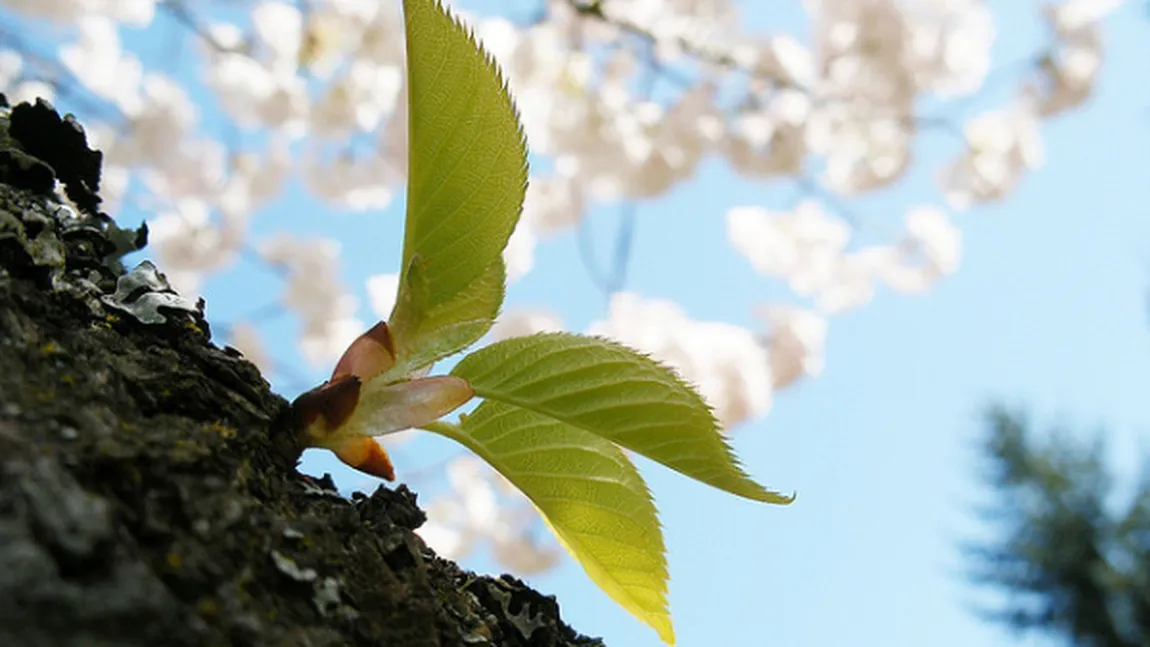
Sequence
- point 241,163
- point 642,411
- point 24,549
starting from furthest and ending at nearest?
point 241,163
point 642,411
point 24,549

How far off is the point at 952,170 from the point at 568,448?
8.75ft

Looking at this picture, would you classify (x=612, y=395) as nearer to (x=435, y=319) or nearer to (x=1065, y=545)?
(x=435, y=319)

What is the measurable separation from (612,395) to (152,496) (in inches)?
8.5

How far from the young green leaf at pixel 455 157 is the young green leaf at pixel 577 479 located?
6 centimetres

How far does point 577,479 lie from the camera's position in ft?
1.50

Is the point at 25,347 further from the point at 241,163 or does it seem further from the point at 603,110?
the point at 241,163

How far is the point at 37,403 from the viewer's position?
271 mm

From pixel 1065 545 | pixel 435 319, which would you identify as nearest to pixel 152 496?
pixel 435 319

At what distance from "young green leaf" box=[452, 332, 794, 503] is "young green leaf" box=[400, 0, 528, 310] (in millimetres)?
44

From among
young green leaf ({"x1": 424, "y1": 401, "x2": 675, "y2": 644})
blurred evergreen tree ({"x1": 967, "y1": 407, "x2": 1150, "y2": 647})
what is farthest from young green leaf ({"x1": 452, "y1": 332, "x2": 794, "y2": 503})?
blurred evergreen tree ({"x1": 967, "y1": 407, "x2": 1150, "y2": 647})

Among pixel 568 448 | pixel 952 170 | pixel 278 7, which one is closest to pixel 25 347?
pixel 568 448

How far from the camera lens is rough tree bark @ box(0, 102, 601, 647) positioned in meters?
0.22

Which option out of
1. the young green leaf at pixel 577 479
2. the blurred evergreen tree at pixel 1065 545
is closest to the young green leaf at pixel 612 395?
the young green leaf at pixel 577 479

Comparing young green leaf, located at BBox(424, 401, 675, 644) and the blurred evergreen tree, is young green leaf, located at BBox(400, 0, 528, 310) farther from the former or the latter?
the blurred evergreen tree
